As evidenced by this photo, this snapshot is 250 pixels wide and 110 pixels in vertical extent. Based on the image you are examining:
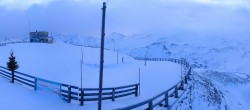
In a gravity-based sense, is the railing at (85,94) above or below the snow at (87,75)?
above

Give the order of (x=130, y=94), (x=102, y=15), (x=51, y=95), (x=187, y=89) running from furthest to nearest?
(x=187, y=89) < (x=130, y=94) < (x=51, y=95) < (x=102, y=15)

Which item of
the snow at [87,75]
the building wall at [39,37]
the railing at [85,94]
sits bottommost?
the snow at [87,75]

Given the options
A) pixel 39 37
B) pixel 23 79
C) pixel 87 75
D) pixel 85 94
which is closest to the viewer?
pixel 85 94

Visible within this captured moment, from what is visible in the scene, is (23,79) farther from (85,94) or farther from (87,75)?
(87,75)

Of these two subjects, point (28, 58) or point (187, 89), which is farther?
point (28, 58)

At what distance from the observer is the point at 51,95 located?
23859mm

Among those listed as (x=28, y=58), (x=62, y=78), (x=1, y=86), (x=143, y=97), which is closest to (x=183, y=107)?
(x=143, y=97)

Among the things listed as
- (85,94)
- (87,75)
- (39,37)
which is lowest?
(87,75)

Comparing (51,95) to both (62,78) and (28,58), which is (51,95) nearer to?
(62,78)

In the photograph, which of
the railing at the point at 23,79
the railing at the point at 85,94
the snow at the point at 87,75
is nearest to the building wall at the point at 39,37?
the snow at the point at 87,75

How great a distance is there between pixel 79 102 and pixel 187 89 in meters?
12.2

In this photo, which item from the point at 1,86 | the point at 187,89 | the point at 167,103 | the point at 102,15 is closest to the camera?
the point at 102,15

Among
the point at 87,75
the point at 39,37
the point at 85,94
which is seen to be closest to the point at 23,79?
the point at 85,94

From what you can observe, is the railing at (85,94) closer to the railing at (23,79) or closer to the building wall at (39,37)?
the railing at (23,79)
